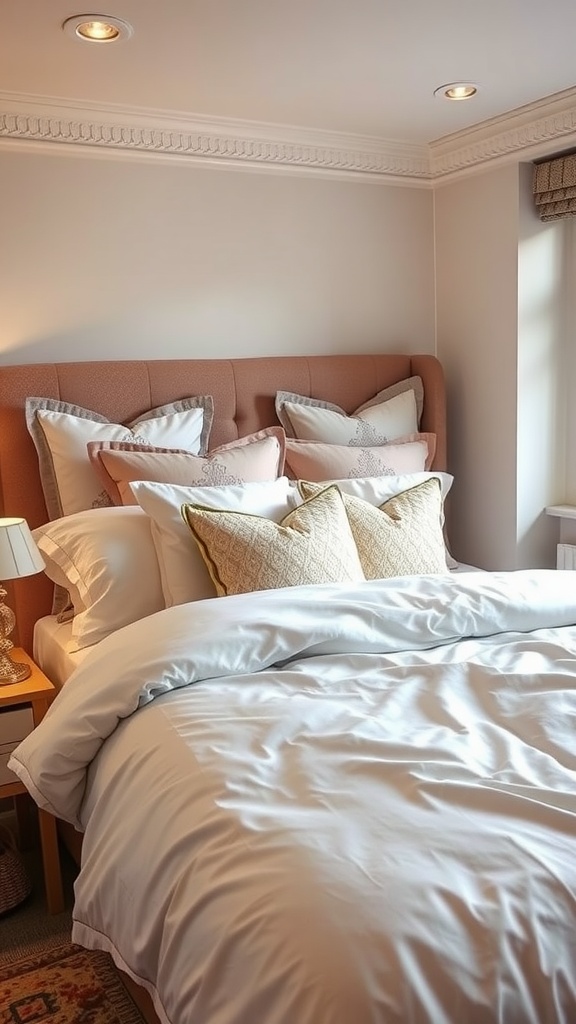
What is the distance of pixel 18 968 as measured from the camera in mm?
2119

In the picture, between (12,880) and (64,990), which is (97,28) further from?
(64,990)

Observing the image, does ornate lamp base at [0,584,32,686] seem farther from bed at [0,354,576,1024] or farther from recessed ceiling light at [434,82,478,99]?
recessed ceiling light at [434,82,478,99]

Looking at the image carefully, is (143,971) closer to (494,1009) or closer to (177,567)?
(494,1009)

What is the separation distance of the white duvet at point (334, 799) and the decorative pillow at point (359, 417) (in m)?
1.00

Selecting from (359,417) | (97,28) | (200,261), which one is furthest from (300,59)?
(359,417)

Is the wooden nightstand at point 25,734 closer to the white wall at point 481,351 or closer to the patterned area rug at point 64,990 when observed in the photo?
the patterned area rug at point 64,990

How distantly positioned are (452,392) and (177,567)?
1783 mm

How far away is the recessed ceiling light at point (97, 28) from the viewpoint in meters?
2.18

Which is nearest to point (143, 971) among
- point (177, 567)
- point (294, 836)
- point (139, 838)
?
point (139, 838)

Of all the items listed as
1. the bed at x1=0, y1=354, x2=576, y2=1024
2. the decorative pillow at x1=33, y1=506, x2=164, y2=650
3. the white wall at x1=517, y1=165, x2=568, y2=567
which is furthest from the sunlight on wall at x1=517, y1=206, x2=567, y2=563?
the decorative pillow at x1=33, y1=506, x2=164, y2=650

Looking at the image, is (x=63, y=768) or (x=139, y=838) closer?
(x=139, y=838)

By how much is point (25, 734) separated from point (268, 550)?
82 cm

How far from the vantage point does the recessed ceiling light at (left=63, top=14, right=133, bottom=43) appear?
218 cm

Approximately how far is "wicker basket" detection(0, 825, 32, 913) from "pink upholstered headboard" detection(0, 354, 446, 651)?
672 mm
